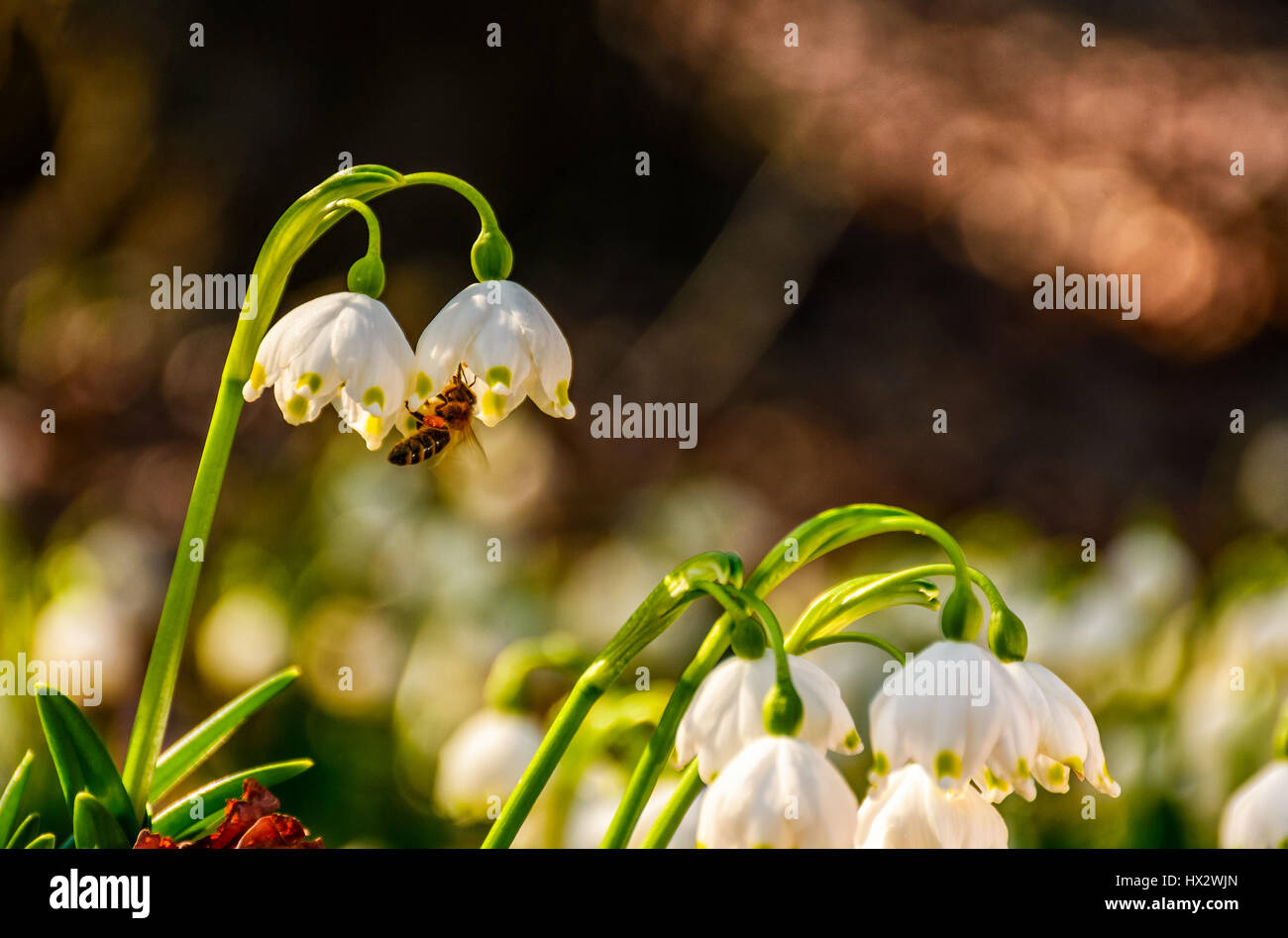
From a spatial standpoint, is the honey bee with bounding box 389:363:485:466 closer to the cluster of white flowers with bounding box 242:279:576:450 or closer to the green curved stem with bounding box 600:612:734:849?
the cluster of white flowers with bounding box 242:279:576:450

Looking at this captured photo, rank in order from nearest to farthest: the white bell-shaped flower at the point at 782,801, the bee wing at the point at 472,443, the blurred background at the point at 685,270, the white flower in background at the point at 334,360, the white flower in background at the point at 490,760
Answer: the white bell-shaped flower at the point at 782,801, the white flower in background at the point at 334,360, the white flower in background at the point at 490,760, the bee wing at the point at 472,443, the blurred background at the point at 685,270

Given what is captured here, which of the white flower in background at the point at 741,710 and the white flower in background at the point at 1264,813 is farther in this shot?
the white flower in background at the point at 1264,813

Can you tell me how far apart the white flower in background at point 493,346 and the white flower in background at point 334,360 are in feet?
0.04

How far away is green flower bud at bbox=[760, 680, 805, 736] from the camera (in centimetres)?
37

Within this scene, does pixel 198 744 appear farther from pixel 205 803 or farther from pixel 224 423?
pixel 224 423

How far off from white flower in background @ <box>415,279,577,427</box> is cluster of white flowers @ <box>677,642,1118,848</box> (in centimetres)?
A: 15

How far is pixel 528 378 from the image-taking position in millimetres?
492

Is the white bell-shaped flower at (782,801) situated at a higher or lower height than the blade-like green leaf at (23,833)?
higher

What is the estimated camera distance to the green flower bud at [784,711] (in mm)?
368

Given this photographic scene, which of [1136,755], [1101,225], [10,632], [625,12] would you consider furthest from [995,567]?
[10,632]

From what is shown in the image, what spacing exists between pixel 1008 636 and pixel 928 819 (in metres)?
0.08

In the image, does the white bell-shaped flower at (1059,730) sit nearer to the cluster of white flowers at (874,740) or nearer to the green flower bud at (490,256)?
the cluster of white flowers at (874,740)

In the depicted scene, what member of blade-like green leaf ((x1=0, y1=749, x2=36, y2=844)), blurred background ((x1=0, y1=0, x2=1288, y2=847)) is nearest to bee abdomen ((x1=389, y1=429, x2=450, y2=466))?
blade-like green leaf ((x1=0, y1=749, x2=36, y2=844))

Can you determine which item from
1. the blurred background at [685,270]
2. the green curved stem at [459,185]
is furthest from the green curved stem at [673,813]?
the blurred background at [685,270]
